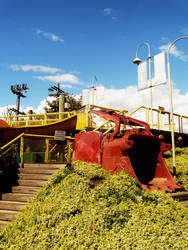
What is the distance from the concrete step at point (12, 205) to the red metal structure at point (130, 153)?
269 cm

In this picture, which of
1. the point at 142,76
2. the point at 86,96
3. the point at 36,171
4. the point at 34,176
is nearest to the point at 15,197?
the point at 34,176

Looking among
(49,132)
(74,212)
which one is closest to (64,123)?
(49,132)

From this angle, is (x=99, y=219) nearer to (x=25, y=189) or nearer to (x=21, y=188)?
(x=25, y=189)

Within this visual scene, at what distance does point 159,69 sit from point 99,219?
12.7m

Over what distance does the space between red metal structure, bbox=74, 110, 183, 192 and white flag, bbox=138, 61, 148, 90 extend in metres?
9.42

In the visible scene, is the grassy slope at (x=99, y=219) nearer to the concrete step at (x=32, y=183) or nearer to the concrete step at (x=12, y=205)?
A: the concrete step at (x=12, y=205)

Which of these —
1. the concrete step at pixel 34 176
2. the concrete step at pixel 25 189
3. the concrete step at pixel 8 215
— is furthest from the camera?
the concrete step at pixel 34 176

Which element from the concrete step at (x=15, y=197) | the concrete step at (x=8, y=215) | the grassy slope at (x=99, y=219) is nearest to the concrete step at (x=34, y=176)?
the concrete step at (x=15, y=197)

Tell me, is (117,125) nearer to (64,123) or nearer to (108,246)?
(108,246)

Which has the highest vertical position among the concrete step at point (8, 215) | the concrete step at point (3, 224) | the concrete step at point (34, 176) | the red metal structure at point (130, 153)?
the red metal structure at point (130, 153)

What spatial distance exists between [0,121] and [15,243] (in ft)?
43.7

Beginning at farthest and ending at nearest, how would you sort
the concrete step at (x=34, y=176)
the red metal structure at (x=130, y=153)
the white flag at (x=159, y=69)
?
the white flag at (x=159, y=69) < the concrete step at (x=34, y=176) < the red metal structure at (x=130, y=153)

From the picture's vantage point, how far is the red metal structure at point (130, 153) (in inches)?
253

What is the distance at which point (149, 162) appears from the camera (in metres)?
7.47
